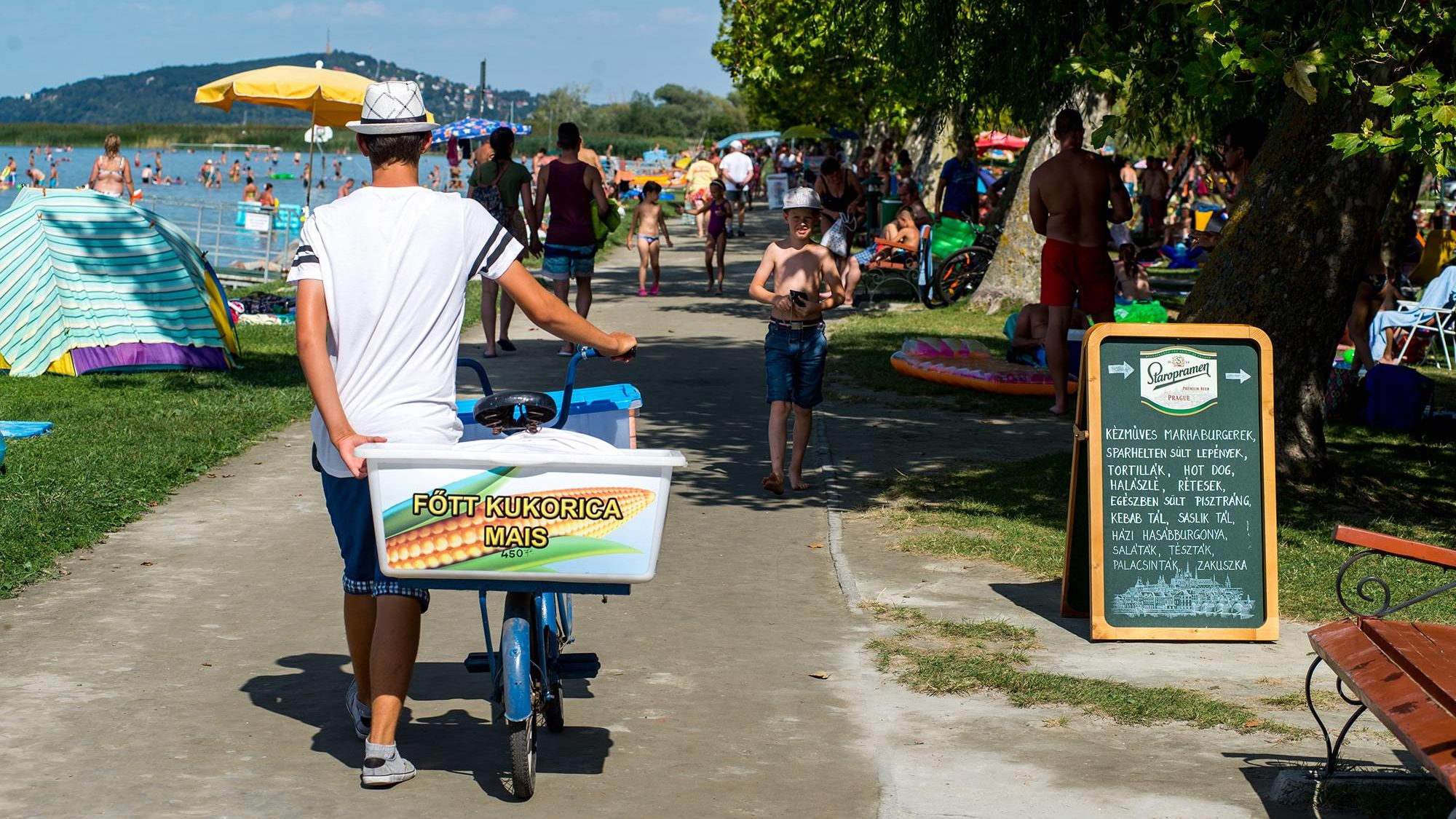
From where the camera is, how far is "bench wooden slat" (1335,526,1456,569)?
446cm

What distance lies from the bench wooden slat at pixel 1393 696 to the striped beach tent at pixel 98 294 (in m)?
10.3

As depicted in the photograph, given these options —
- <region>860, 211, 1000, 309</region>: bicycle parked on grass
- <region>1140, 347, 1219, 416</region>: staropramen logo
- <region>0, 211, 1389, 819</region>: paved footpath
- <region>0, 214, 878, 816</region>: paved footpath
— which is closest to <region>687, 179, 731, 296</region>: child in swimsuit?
<region>860, 211, 1000, 309</region>: bicycle parked on grass

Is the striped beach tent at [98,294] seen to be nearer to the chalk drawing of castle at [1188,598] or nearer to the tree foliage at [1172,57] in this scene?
the tree foliage at [1172,57]

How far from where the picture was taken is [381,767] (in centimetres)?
446

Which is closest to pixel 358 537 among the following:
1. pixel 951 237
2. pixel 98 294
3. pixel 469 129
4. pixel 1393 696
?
pixel 1393 696

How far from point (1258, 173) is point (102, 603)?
254 inches

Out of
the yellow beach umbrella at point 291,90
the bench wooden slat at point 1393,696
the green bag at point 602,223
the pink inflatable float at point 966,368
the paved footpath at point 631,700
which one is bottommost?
the paved footpath at point 631,700

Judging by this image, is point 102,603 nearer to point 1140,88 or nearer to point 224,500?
point 224,500

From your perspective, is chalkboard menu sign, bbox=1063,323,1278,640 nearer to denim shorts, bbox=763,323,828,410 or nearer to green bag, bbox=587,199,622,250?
denim shorts, bbox=763,323,828,410

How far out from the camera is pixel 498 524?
4070 millimetres

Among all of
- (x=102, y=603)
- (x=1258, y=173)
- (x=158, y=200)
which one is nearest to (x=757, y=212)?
(x=158, y=200)

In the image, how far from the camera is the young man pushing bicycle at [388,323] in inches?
169

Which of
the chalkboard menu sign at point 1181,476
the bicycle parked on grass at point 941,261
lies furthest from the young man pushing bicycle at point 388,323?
the bicycle parked on grass at point 941,261

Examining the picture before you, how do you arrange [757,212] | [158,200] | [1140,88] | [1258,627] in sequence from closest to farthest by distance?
1. [1258,627]
2. [1140,88]
3. [158,200]
4. [757,212]
